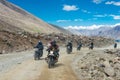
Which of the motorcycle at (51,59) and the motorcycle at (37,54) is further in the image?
the motorcycle at (37,54)

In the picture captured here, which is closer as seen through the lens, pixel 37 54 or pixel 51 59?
pixel 51 59

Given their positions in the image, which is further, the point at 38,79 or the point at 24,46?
the point at 24,46

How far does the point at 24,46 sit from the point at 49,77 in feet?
121

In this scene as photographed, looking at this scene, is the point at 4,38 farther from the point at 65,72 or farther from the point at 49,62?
the point at 65,72

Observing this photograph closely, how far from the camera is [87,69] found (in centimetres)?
2691

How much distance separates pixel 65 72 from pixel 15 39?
36.4m

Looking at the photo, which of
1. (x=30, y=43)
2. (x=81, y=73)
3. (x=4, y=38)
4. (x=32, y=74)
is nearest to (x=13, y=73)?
(x=32, y=74)

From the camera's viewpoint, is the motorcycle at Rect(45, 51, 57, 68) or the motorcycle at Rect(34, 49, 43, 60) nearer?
the motorcycle at Rect(45, 51, 57, 68)

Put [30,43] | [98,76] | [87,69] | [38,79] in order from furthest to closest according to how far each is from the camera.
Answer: [30,43], [87,69], [98,76], [38,79]

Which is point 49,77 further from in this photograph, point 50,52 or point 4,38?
point 4,38

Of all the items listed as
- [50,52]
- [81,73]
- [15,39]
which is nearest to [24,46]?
[15,39]

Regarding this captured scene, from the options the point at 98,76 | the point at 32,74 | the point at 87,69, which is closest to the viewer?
the point at 32,74

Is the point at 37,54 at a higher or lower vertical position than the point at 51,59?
higher

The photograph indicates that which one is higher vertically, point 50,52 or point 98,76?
point 50,52
